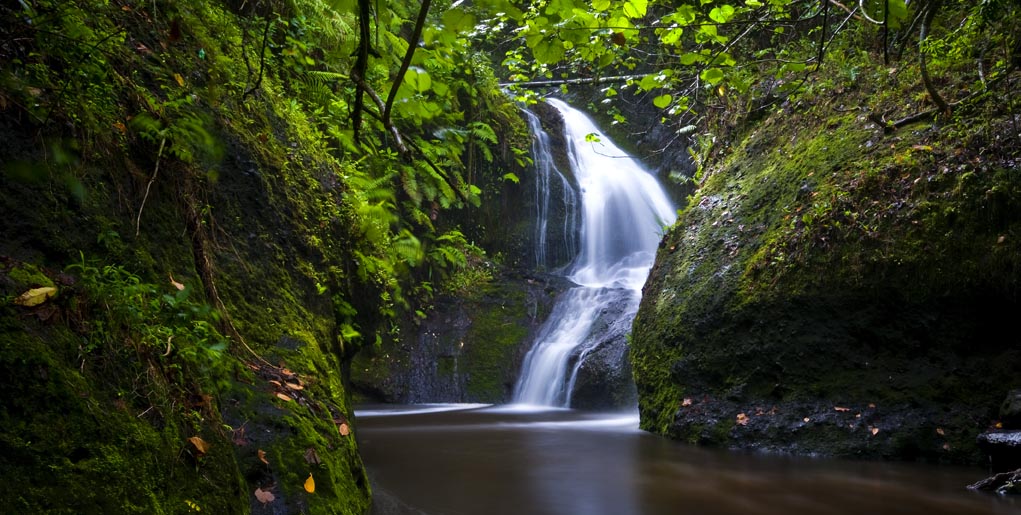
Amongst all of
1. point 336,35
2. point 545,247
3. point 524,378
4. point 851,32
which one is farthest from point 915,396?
point 545,247

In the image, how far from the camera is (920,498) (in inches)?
156

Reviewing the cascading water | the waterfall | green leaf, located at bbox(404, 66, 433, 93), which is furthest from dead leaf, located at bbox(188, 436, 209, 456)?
the waterfall

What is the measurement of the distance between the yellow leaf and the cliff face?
5.28 meters

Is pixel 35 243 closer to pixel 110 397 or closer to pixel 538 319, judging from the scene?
pixel 110 397

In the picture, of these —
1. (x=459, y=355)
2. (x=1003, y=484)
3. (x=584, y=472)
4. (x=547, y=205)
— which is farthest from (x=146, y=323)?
(x=547, y=205)

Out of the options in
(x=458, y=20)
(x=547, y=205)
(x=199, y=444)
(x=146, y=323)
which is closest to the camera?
(x=458, y=20)

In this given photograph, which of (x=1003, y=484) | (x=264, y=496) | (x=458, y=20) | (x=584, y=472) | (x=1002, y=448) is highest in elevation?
(x=458, y=20)

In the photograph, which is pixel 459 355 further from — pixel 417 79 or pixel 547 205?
pixel 417 79

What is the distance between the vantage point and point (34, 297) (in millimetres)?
1877

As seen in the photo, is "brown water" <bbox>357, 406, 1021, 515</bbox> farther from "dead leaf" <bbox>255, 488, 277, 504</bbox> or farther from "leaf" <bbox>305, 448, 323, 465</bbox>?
"dead leaf" <bbox>255, 488, 277, 504</bbox>

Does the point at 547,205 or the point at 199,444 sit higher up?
the point at 547,205

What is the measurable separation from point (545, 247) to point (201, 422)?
1230 centimetres

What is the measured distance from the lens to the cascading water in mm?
10477

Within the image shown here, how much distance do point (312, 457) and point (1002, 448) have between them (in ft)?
14.8
